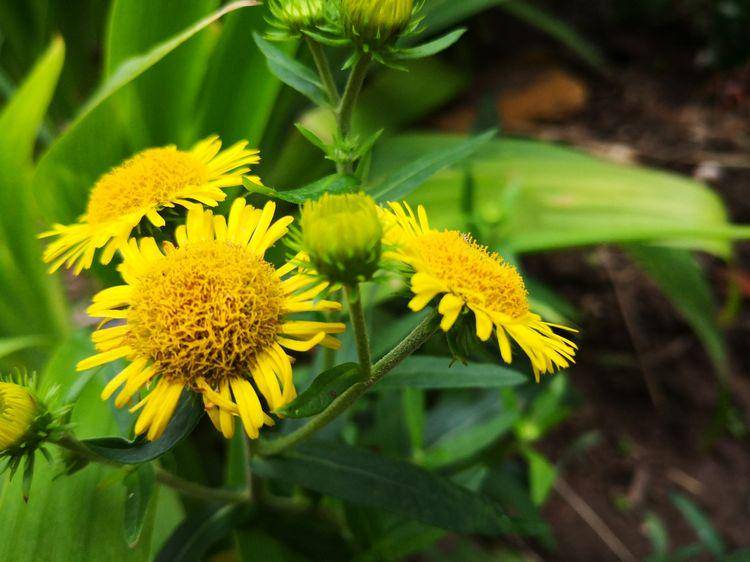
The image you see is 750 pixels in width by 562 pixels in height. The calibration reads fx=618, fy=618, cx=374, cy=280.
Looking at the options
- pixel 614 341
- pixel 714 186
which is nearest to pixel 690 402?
pixel 614 341

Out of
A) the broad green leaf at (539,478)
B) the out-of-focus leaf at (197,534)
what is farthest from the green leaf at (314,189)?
the broad green leaf at (539,478)

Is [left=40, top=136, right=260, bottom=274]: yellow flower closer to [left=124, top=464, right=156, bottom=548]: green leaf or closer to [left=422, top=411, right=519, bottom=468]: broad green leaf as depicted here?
[left=124, top=464, right=156, bottom=548]: green leaf

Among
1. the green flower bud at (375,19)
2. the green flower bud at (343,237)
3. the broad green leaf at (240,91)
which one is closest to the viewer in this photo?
the green flower bud at (343,237)

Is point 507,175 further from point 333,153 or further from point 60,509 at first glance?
point 60,509

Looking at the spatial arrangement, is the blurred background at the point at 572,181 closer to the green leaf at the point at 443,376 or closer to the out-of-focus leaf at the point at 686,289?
the out-of-focus leaf at the point at 686,289

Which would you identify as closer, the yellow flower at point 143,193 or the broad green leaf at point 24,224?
the yellow flower at point 143,193

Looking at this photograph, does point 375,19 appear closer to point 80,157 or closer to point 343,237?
point 343,237

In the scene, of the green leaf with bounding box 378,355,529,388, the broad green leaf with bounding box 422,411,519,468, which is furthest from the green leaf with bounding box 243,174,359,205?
the broad green leaf with bounding box 422,411,519,468
